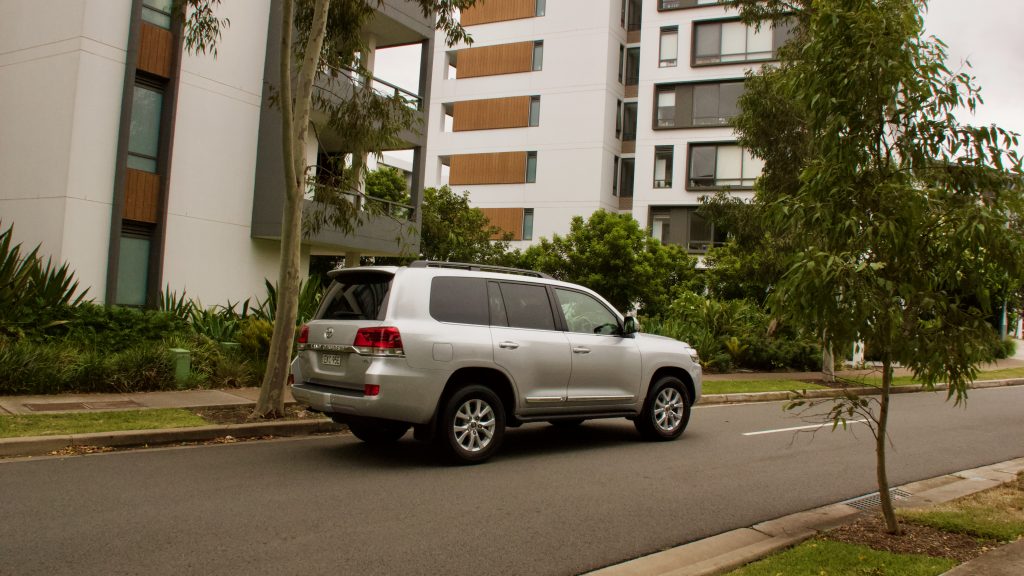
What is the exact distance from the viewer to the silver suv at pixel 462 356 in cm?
783

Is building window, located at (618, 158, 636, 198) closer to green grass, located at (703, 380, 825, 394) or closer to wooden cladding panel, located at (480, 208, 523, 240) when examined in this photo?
wooden cladding panel, located at (480, 208, 523, 240)

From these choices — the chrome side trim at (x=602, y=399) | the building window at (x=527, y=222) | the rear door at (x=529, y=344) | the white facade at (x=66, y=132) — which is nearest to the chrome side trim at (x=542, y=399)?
the rear door at (x=529, y=344)

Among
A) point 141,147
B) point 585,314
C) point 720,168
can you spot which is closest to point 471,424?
point 585,314

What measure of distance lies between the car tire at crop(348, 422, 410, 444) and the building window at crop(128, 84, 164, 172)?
9.01 meters

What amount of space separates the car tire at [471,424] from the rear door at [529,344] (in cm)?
34

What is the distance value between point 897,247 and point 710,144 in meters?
35.2

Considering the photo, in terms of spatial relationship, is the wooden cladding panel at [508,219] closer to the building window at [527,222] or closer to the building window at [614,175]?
the building window at [527,222]

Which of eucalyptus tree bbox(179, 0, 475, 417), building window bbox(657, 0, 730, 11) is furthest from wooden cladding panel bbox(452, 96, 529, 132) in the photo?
eucalyptus tree bbox(179, 0, 475, 417)

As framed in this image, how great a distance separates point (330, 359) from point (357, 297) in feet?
2.24

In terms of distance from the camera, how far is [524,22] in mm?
41812

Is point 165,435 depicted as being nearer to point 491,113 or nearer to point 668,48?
point 491,113

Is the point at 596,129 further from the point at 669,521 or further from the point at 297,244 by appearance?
the point at 669,521

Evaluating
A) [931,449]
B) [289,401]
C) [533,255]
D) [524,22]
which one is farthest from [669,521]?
[524,22]

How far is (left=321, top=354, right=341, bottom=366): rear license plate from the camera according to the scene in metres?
8.15
